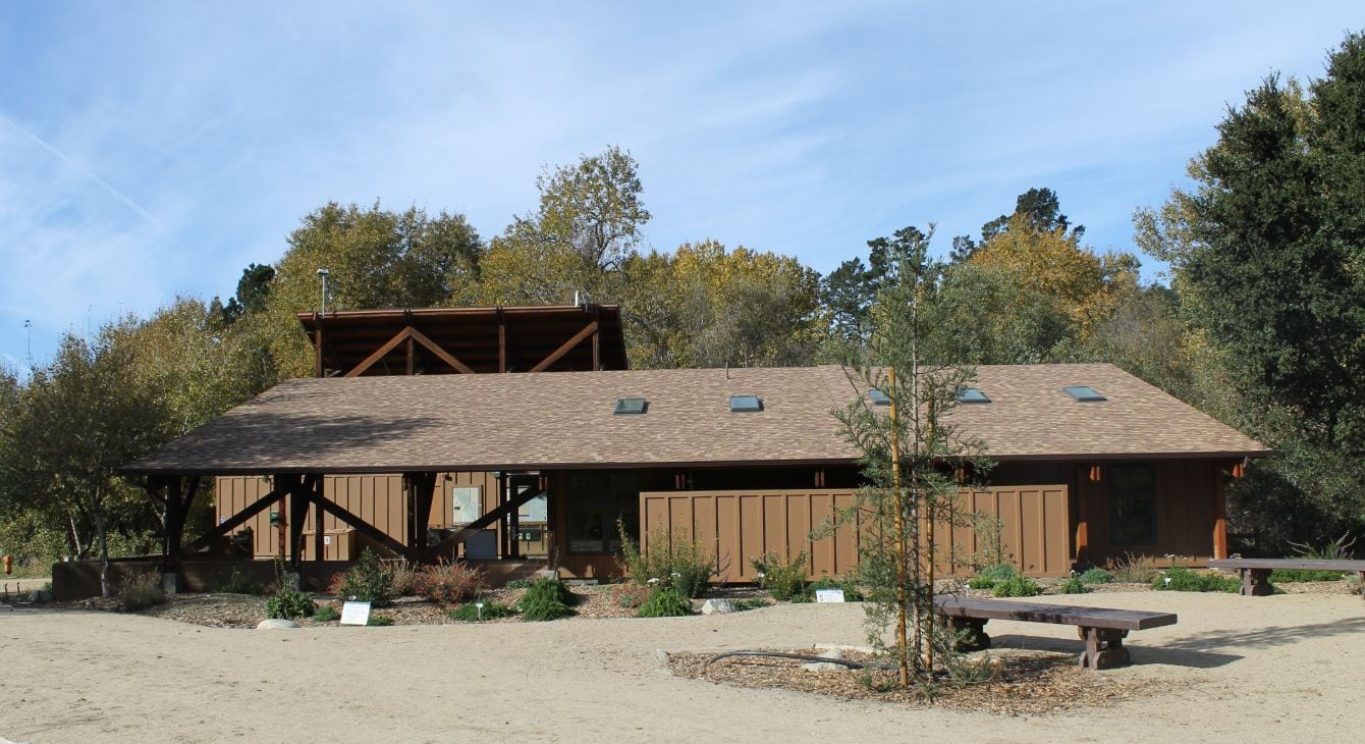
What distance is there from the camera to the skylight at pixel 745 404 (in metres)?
23.0

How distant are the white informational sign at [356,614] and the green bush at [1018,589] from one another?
29.1ft

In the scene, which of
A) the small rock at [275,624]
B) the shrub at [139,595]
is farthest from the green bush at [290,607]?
the shrub at [139,595]

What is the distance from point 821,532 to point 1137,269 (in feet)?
162

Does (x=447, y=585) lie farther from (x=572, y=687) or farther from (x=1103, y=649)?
(x=1103, y=649)

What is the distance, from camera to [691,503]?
66.1 feet

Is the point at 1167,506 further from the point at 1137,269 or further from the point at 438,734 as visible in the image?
the point at 1137,269

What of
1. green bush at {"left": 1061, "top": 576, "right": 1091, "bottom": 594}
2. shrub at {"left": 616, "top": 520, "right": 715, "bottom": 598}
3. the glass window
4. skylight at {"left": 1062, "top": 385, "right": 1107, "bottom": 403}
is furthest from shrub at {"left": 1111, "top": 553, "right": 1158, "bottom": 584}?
the glass window

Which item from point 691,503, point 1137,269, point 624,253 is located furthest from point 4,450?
point 1137,269

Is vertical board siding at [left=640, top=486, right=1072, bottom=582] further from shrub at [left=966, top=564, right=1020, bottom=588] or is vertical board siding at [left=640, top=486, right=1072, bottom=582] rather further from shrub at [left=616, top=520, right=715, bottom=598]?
shrub at [left=966, top=564, right=1020, bottom=588]

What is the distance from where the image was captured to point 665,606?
53.4 ft

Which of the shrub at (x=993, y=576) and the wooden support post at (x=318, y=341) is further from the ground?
the wooden support post at (x=318, y=341)

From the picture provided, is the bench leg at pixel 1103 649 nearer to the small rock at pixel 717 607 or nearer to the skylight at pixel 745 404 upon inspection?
the small rock at pixel 717 607

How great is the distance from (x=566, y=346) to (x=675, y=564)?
445 inches

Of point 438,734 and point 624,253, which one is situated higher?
point 624,253
